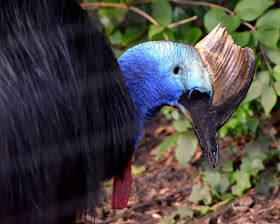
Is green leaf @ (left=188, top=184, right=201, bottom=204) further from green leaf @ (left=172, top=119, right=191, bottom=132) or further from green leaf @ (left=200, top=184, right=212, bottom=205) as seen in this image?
green leaf @ (left=172, top=119, right=191, bottom=132)

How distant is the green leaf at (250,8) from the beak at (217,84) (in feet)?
2.01

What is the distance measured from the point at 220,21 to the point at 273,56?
0.94 feet

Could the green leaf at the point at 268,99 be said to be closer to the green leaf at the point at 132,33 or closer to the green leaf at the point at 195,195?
the green leaf at the point at 195,195

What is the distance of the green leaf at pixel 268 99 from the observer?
2.65m

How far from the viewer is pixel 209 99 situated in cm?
192

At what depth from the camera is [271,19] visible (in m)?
2.60

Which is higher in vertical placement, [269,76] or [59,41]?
[59,41]

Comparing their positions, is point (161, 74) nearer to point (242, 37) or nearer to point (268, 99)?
point (242, 37)

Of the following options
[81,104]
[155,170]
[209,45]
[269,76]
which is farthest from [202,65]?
[155,170]

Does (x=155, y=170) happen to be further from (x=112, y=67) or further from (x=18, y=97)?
(x=18, y=97)

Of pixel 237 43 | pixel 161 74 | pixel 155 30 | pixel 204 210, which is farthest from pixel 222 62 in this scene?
pixel 204 210

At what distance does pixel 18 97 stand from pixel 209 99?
1.93 ft

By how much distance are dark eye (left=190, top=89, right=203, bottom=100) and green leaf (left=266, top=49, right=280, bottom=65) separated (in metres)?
0.85

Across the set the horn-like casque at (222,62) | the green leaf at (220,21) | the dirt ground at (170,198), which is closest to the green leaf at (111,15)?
the green leaf at (220,21)
